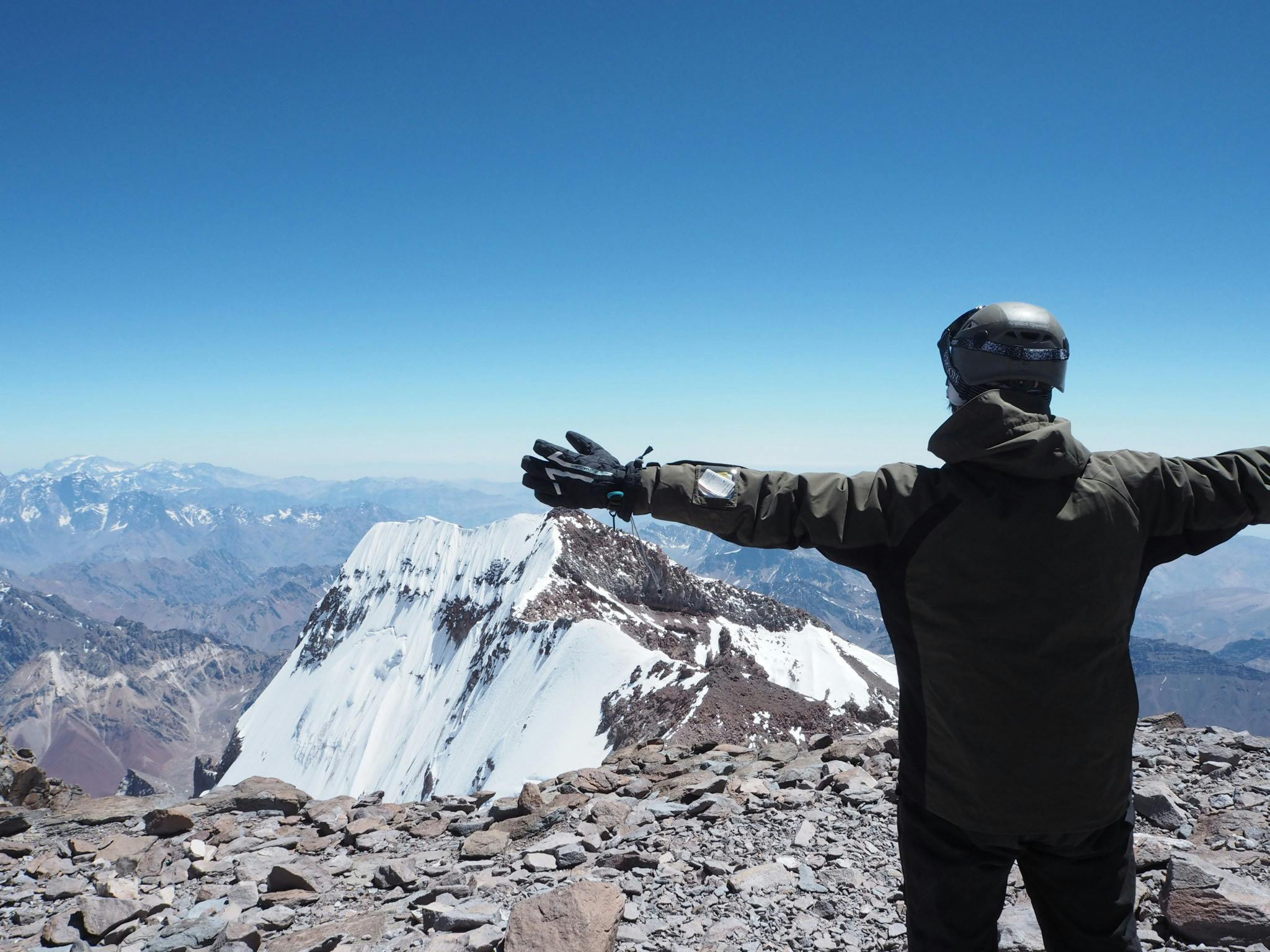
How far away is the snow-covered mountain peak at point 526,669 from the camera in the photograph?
95.6 feet

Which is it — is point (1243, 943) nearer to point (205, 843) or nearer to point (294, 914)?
point (294, 914)

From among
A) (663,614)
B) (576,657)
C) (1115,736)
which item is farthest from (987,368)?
(663,614)

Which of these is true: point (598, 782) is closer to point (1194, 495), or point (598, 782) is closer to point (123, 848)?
point (123, 848)

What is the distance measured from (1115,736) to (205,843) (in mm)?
9328

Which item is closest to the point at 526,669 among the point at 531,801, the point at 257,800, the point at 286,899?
the point at 257,800

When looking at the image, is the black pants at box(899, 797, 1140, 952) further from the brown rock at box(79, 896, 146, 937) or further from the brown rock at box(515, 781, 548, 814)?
the brown rock at box(79, 896, 146, 937)

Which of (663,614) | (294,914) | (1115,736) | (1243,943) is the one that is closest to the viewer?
(1115,736)

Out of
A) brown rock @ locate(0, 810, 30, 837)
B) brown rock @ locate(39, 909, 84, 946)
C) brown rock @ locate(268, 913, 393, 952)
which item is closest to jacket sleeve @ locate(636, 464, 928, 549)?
brown rock @ locate(268, 913, 393, 952)

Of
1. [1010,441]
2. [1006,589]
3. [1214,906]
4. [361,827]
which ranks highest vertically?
[1010,441]

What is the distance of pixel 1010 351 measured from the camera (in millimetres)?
3197

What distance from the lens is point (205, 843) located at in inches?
318

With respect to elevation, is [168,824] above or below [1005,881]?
below

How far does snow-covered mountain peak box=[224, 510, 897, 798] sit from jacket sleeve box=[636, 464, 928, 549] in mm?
15300

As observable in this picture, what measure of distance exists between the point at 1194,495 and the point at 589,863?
5778mm
